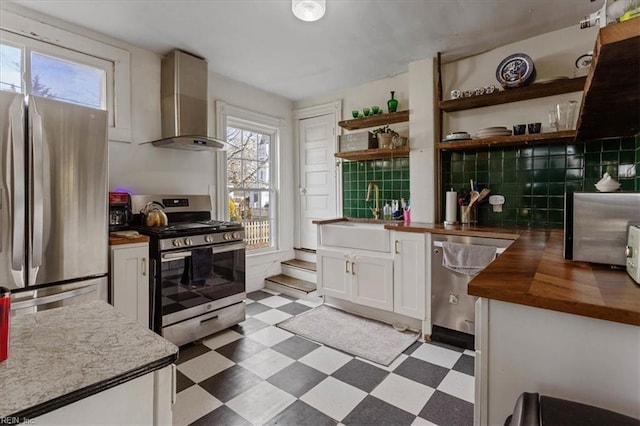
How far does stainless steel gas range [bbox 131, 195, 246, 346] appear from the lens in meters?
2.24

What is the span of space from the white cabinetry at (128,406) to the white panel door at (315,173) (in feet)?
10.8

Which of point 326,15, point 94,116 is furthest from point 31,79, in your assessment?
point 326,15

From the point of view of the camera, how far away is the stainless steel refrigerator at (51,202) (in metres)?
1.65

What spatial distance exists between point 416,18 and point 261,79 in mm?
1805

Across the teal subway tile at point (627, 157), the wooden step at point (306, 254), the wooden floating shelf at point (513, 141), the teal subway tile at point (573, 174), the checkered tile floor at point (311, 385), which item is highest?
the wooden floating shelf at point (513, 141)

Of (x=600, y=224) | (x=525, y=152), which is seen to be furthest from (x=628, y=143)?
(x=600, y=224)

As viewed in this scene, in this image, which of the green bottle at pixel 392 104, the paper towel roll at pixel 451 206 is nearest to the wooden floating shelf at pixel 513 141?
the paper towel roll at pixel 451 206

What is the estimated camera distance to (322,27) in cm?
237

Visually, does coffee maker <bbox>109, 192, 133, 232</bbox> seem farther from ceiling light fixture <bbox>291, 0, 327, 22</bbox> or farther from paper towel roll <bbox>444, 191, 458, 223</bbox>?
paper towel roll <bbox>444, 191, 458, 223</bbox>

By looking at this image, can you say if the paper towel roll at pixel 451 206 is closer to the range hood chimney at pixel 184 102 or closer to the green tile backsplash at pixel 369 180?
the green tile backsplash at pixel 369 180

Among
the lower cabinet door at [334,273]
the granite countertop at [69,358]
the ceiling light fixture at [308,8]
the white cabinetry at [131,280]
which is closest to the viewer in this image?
the granite countertop at [69,358]

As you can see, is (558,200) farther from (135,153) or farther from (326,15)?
(135,153)

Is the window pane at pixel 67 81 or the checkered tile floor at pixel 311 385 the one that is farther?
the window pane at pixel 67 81

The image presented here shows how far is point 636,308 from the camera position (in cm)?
74
